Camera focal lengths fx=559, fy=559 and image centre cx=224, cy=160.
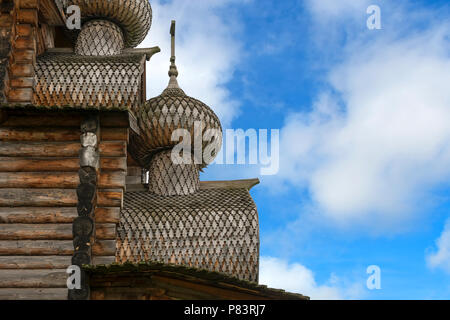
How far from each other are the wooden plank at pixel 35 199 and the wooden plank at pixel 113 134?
34.5 inches

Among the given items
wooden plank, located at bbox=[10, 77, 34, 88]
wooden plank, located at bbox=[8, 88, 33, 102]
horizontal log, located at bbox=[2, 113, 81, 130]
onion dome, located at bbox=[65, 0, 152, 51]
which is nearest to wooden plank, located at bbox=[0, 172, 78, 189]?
horizontal log, located at bbox=[2, 113, 81, 130]

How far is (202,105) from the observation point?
9.61 meters

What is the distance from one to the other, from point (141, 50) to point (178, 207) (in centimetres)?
395

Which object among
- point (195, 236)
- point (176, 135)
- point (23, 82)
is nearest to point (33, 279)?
point (195, 236)

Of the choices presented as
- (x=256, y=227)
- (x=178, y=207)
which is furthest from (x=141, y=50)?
(x=256, y=227)

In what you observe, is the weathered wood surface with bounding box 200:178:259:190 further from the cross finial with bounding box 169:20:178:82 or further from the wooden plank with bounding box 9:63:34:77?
the wooden plank with bounding box 9:63:34:77

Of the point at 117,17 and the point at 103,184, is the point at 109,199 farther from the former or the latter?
the point at 117,17

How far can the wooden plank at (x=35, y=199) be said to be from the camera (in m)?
6.55

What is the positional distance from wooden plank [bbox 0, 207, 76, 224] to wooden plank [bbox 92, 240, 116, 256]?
20.8 inches

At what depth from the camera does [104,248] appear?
269 inches

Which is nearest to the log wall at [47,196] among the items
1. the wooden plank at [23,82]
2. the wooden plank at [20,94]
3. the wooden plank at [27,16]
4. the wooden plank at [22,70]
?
the wooden plank at [20,94]

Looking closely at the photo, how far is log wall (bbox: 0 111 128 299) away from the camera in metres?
6.33

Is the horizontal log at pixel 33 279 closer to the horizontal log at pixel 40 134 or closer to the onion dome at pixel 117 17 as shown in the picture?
the horizontal log at pixel 40 134
